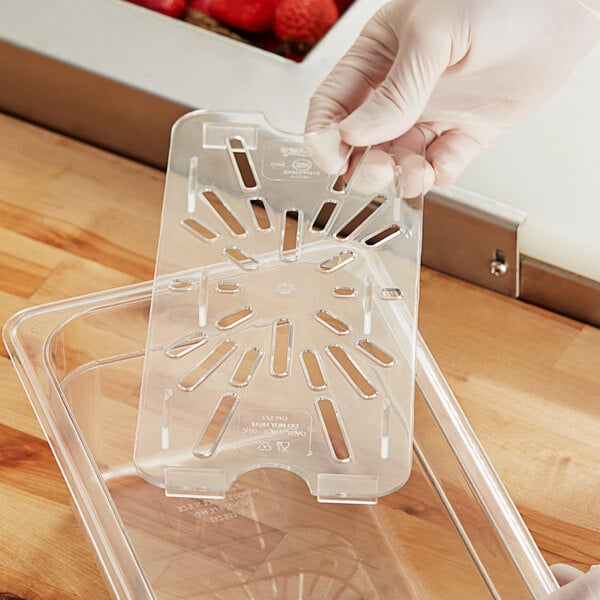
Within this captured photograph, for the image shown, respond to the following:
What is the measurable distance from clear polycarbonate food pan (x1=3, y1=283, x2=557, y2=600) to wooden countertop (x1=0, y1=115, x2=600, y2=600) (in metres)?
0.05

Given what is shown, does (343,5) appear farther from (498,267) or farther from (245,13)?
(498,267)

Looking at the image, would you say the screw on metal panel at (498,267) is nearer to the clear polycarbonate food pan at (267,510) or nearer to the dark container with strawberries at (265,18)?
the clear polycarbonate food pan at (267,510)

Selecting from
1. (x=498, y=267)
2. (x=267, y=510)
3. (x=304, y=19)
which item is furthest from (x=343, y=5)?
(x=267, y=510)

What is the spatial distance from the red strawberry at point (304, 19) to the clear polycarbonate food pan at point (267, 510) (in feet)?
1.02

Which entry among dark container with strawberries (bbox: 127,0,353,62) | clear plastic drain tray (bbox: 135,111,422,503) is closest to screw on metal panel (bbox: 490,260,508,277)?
clear plastic drain tray (bbox: 135,111,422,503)

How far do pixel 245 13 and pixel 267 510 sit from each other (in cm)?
44

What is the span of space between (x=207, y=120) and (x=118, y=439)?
22 cm

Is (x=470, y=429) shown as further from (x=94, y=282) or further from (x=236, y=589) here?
(x=94, y=282)

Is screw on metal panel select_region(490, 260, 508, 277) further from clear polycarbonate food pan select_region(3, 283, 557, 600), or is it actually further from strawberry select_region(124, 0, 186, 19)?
strawberry select_region(124, 0, 186, 19)

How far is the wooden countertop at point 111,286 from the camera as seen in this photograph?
69cm

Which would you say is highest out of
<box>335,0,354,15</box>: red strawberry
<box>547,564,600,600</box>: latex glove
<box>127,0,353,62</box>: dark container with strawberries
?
<box>335,0,354,15</box>: red strawberry

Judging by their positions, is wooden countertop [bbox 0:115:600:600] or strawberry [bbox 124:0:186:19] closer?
wooden countertop [bbox 0:115:600:600]

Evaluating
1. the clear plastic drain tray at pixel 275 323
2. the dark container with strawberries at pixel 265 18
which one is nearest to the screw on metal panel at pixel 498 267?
the clear plastic drain tray at pixel 275 323

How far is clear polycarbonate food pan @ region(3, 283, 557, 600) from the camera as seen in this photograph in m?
0.65
